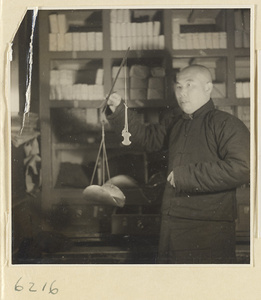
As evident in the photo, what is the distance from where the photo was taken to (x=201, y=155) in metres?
1.19

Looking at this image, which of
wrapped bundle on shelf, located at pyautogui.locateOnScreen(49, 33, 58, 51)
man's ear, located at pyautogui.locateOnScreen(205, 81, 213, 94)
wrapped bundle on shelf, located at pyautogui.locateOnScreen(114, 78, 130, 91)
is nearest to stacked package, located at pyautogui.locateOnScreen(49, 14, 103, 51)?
wrapped bundle on shelf, located at pyautogui.locateOnScreen(49, 33, 58, 51)

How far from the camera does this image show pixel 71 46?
120cm

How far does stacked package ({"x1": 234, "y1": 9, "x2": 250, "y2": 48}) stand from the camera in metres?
1.20

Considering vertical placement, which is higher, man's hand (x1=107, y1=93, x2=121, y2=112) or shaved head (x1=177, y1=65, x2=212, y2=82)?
shaved head (x1=177, y1=65, x2=212, y2=82)

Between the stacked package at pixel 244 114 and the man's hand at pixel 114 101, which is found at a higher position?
the man's hand at pixel 114 101

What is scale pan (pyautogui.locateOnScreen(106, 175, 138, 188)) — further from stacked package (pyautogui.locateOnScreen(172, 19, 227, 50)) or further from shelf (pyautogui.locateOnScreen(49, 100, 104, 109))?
stacked package (pyautogui.locateOnScreen(172, 19, 227, 50))

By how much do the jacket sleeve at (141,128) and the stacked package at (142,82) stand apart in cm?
5

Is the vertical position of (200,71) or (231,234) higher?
(200,71)

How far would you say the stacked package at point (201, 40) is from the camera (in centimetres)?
120

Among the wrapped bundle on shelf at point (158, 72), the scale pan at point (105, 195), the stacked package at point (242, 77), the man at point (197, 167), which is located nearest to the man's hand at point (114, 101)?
the man at point (197, 167)

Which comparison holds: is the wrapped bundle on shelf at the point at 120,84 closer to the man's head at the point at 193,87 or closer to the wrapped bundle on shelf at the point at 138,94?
the wrapped bundle on shelf at the point at 138,94
